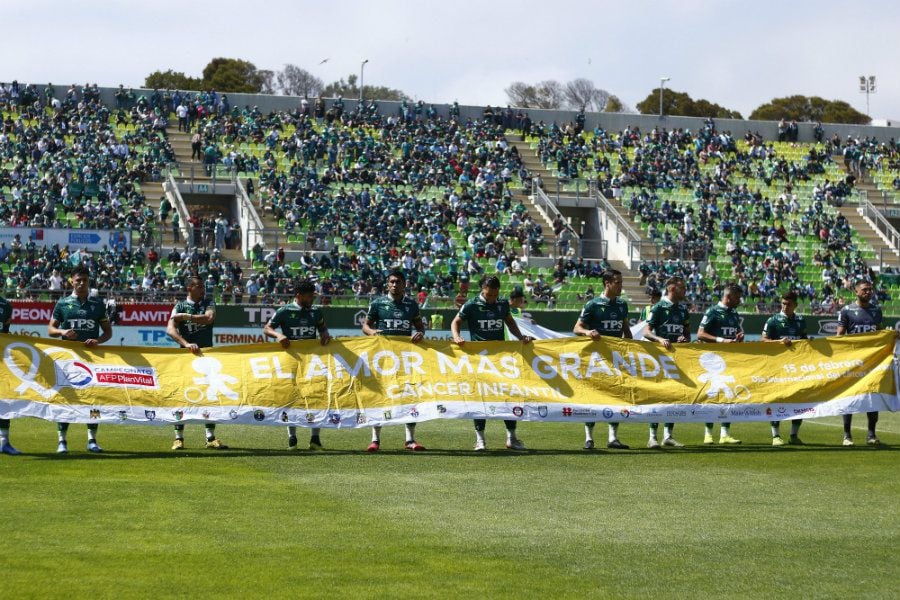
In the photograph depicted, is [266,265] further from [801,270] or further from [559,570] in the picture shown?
[559,570]

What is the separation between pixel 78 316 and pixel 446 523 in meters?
7.51

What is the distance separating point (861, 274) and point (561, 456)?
1666 inches

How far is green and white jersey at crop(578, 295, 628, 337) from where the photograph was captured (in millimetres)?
16875

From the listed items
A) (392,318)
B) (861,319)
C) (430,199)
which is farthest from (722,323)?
(430,199)

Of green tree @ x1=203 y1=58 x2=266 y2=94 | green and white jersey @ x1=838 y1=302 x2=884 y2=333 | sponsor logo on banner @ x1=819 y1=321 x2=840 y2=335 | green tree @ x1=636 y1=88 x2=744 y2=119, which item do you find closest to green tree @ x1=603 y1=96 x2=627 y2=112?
green tree @ x1=636 y1=88 x2=744 y2=119

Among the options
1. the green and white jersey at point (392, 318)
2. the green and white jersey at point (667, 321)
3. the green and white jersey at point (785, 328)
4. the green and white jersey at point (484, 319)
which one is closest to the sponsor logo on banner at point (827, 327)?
the green and white jersey at point (785, 328)

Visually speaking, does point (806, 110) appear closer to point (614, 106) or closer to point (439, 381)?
point (614, 106)

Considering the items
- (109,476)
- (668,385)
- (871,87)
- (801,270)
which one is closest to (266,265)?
(801,270)

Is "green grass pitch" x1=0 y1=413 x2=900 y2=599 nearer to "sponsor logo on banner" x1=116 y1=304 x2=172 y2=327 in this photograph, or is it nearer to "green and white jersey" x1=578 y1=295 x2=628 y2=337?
"green and white jersey" x1=578 y1=295 x2=628 y2=337

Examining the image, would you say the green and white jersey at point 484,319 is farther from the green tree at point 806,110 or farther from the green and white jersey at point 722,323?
the green tree at point 806,110

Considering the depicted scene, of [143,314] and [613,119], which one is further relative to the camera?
[613,119]

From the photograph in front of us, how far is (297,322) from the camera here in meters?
16.3

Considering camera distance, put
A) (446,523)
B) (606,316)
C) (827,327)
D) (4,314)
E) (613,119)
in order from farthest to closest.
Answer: (613,119) < (827,327) < (606,316) < (4,314) < (446,523)

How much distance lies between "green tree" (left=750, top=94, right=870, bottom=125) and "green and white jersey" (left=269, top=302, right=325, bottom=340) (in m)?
106
